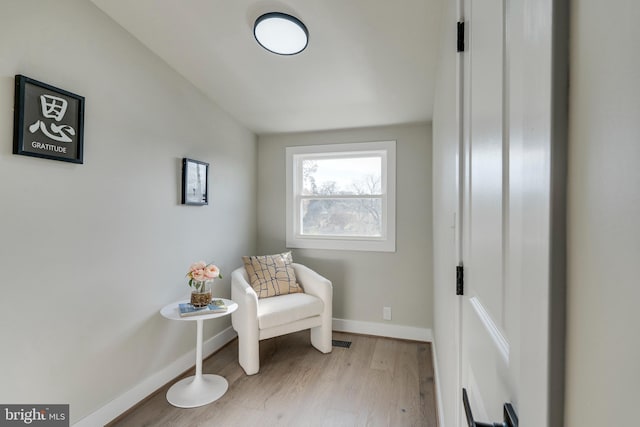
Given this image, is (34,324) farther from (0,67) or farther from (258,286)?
(258,286)

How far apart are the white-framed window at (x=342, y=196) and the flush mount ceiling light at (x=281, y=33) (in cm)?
142

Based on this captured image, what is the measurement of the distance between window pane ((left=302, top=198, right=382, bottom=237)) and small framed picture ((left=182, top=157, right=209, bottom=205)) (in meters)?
1.18

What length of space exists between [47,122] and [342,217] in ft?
8.24

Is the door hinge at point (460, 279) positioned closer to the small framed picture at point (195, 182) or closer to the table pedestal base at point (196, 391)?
the table pedestal base at point (196, 391)

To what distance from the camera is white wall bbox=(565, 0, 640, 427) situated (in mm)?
218

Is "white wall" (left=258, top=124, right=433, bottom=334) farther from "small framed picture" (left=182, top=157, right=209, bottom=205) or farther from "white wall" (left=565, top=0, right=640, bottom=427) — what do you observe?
"white wall" (left=565, top=0, right=640, bottom=427)

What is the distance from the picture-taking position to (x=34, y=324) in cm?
155

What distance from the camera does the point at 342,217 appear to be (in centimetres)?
343

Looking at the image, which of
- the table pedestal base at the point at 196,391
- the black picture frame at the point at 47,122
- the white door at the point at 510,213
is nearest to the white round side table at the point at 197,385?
the table pedestal base at the point at 196,391

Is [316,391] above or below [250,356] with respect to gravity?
below

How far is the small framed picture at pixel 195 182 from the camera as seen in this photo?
247 cm

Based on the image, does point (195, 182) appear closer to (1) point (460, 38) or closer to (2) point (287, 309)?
(2) point (287, 309)

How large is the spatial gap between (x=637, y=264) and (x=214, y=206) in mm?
2918

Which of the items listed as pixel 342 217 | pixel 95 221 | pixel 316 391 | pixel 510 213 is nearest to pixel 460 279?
pixel 510 213
